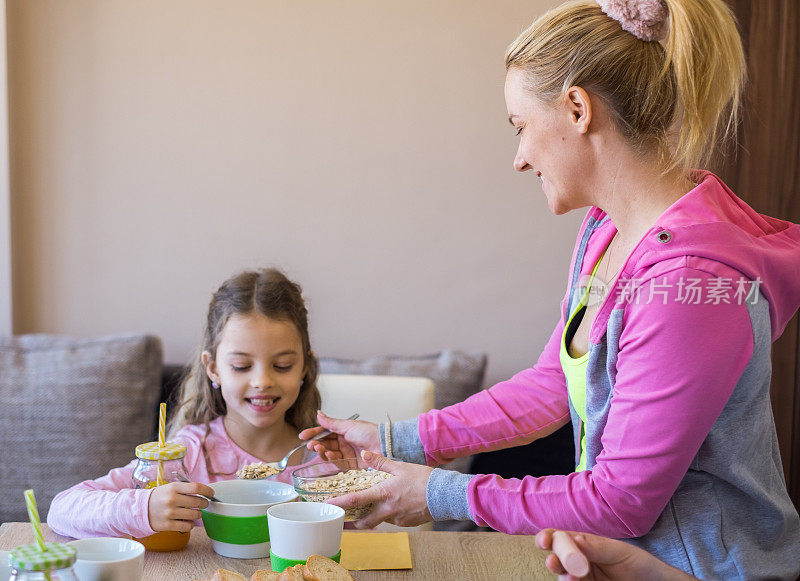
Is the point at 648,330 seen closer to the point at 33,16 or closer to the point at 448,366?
the point at 448,366

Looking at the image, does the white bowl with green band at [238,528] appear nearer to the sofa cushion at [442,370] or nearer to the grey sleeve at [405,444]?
the grey sleeve at [405,444]

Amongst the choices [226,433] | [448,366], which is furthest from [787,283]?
[448,366]

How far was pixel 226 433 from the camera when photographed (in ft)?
6.03

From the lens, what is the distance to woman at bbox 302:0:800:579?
1.02 m

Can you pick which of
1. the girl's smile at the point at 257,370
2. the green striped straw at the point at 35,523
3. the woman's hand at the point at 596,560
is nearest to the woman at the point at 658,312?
the woman's hand at the point at 596,560

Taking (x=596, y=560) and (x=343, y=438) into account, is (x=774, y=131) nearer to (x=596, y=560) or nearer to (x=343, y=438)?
(x=343, y=438)

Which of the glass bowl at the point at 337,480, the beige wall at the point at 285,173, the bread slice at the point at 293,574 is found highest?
the beige wall at the point at 285,173

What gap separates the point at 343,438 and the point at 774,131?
1466 mm

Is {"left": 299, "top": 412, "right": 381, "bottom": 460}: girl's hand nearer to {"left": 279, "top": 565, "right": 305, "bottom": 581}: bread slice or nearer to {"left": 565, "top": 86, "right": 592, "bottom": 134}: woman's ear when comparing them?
{"left": 279, "top": 565, "right": 305, "bottom": 581}: bread slice

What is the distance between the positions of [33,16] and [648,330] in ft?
7.39

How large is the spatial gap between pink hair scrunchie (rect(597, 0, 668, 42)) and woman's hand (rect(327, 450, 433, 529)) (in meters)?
0.68

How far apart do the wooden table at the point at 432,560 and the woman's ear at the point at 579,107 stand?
637 mm

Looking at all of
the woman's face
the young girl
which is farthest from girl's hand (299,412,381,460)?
the woman's face

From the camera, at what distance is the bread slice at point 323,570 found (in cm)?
103
